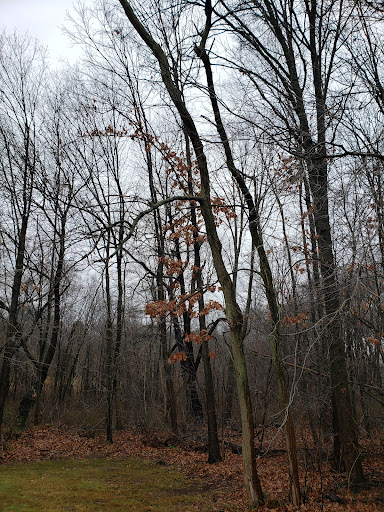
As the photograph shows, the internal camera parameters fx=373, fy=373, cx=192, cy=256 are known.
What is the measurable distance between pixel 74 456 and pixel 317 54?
1143 centimetres

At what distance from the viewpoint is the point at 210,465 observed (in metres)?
9.17

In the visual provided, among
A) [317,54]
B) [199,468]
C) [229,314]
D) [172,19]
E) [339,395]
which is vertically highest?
[172,19]

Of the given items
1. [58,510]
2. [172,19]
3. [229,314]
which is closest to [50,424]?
[58,510]

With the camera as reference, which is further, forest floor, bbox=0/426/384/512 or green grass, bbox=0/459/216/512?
green grass, bbox=0/459/216/512

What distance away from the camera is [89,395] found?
19172 millimetres

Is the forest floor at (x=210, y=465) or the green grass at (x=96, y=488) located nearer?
the forest floor at (x=210, y=465)

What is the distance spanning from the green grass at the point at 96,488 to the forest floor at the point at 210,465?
70mm

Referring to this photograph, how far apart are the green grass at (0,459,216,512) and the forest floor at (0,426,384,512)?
0.07 meters

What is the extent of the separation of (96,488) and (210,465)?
3123mm

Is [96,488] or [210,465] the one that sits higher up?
[96,488]

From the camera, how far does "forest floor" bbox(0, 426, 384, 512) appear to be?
5.93 meters

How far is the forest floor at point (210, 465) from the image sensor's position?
19.4 feet

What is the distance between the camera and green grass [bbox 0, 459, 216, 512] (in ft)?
20.1

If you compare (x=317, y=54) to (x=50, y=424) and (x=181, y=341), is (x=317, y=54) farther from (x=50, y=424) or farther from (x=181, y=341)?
(x=50, y=424)
